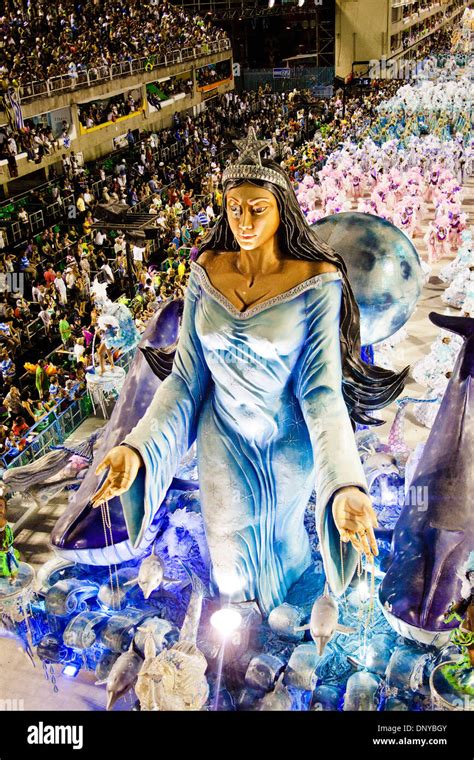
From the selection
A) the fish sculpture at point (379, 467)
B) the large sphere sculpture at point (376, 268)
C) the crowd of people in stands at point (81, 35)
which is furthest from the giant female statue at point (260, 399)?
the crowd of people in stands at point (81, 35)

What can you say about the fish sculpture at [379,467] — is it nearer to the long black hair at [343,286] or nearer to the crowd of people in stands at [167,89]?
the long black hair at [343,286]

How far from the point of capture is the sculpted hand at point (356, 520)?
4.03 meters

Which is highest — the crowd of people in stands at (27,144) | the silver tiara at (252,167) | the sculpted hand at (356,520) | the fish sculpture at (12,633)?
the silver tiara at (252,167)

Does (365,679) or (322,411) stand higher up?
(322,411)

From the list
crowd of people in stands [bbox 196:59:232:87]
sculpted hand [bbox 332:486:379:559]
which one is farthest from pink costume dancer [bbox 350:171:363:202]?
sculpted hand [bbox 332:486:379:559]

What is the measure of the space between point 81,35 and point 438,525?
75.1ft

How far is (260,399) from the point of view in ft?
15.7

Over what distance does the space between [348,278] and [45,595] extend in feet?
9.44

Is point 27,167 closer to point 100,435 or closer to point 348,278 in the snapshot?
point 100,435

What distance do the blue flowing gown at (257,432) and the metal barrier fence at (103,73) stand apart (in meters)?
15.9

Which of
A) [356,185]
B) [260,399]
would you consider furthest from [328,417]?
[356,185]

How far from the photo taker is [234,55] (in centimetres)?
4053

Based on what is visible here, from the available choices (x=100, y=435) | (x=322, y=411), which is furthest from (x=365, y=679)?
(x=100, y=435)

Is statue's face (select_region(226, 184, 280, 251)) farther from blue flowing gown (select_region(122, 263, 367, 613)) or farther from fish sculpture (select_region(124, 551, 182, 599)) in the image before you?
fish sculpture (select_region(124, 551, 182, 599))
